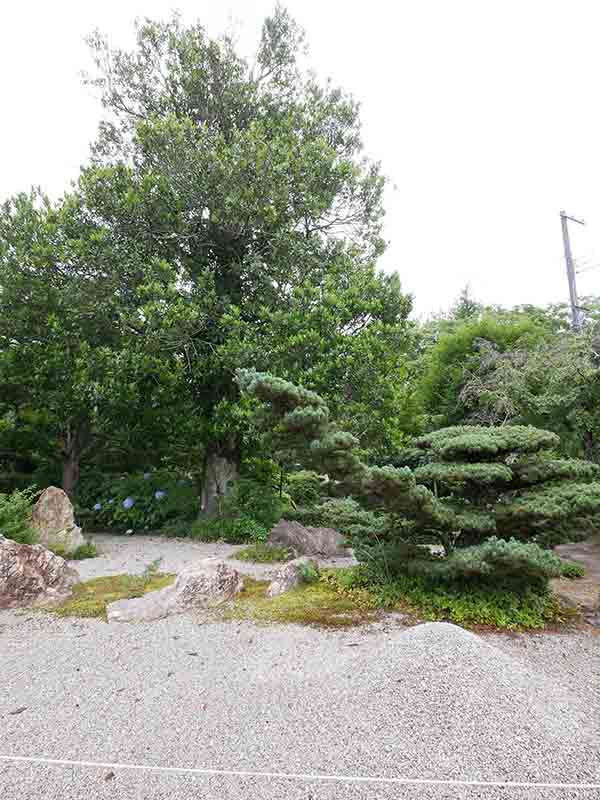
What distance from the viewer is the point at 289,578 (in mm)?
4215

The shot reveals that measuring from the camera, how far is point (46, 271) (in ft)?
23.9

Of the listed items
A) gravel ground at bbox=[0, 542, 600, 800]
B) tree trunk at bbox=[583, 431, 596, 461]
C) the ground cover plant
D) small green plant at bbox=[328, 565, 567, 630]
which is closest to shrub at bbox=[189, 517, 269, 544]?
the ground cover plant

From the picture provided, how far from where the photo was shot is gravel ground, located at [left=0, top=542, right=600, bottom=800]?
1.74 m

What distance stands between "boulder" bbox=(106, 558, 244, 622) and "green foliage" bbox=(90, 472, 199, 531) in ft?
13.2

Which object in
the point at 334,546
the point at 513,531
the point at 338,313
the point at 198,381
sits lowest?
the point at 334,546

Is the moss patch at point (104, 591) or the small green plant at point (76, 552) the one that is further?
the small green plant at point (76, 552)

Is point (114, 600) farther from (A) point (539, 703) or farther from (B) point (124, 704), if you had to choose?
(A) point (539, 703)

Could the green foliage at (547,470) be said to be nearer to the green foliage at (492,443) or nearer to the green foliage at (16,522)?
the green foliage at (492,443)

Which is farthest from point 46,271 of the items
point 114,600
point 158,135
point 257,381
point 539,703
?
point 539,703

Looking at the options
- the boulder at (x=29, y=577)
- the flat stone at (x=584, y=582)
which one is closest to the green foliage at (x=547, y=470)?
the flat stone at (x=584, y=582)

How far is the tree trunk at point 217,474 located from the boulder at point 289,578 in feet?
11.4

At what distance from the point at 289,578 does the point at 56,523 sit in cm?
344

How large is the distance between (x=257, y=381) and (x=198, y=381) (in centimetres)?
501

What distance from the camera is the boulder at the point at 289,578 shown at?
4.06 m
